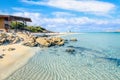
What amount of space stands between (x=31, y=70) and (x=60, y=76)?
2342mm

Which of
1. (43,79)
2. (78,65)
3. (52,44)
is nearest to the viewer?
(43,79)

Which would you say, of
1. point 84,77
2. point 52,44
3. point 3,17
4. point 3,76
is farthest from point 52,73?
point 3,17

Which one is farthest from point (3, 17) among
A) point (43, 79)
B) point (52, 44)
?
point (43, 79)

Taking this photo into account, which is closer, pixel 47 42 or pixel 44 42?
pixel 44 42

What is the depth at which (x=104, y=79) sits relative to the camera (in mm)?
12047

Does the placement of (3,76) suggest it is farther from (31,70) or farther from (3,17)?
(3,17)

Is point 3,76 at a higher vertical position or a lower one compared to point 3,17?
lower

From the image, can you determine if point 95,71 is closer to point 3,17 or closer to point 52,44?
point 52,44

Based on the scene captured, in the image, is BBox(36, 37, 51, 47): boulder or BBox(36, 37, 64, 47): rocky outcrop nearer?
BBox(36, 37, 51, 47): boulder

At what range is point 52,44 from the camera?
100.0ft

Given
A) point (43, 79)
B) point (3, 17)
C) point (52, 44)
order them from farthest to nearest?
point (3, 17), point (52, 44), point (43, 79)

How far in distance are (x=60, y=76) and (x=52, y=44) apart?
60.1 feet

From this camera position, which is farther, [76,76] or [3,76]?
[76,76]

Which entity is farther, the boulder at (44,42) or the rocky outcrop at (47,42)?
the rocky outcrop at (47,42)
